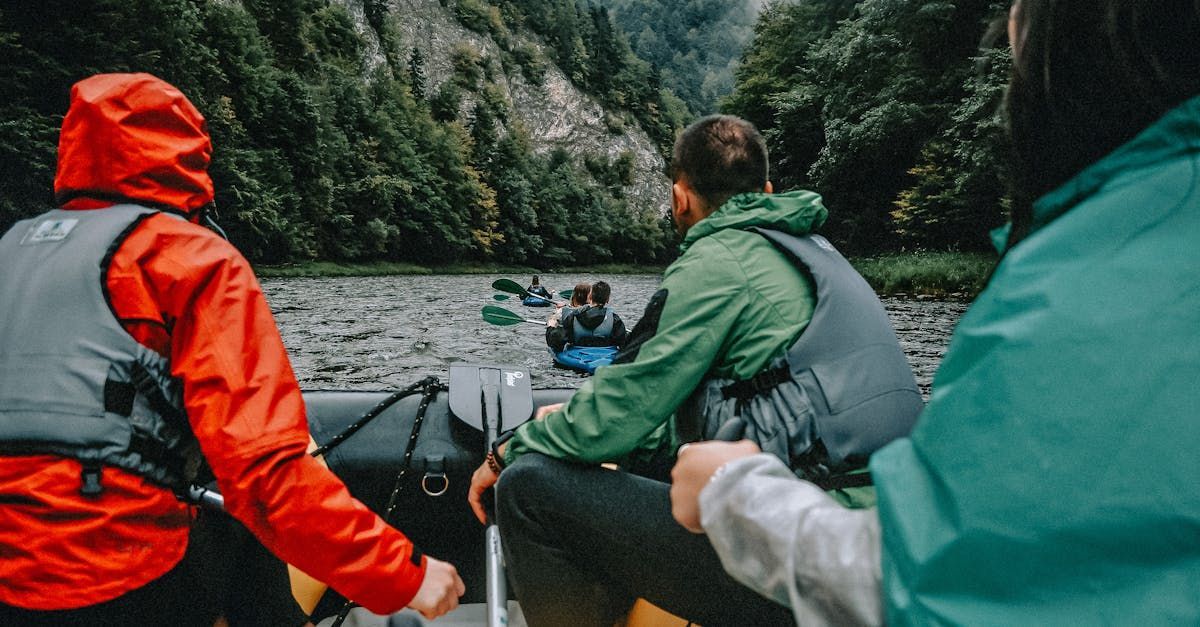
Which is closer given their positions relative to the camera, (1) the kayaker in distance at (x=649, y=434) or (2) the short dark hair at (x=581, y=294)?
(1) the kayaker in distance at (x=649, y=434)

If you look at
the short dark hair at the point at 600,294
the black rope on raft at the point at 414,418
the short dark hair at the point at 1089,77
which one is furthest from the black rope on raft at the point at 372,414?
the short dark hair at the point at 600,294

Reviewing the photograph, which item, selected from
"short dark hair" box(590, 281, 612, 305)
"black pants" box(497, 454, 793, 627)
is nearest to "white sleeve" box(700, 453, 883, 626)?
"black pants" box(497, 454, 793, 627)

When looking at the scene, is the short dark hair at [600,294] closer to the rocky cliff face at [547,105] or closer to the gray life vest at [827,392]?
the gray life vest at [827,392]

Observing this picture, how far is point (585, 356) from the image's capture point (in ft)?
23.6

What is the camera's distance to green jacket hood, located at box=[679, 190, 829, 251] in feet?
4.79

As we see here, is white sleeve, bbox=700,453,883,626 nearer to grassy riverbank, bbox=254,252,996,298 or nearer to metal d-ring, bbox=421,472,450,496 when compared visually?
metal d-ring, bbox=421,472,450,496

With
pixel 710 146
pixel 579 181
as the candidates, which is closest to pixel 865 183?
pixel 710 146

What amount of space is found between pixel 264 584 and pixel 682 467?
129 cm

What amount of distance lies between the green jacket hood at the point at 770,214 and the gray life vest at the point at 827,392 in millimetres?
80

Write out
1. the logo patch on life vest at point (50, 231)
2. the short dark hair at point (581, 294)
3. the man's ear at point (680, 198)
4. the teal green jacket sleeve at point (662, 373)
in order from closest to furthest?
1. the logo patch on life vest at point (50, 231)
2. the teal green jacket sleeve at point (662, 373)
3. the man's ear at point (680, 198)
4. the short dark hair at point (581, 294)

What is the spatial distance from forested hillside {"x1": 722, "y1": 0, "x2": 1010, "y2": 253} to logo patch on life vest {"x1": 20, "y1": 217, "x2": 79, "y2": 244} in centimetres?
1619

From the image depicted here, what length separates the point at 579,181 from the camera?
5294 cm

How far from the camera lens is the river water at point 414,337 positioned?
788 cm

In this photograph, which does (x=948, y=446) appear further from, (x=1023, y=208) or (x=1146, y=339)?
(x=1023, y=208)
